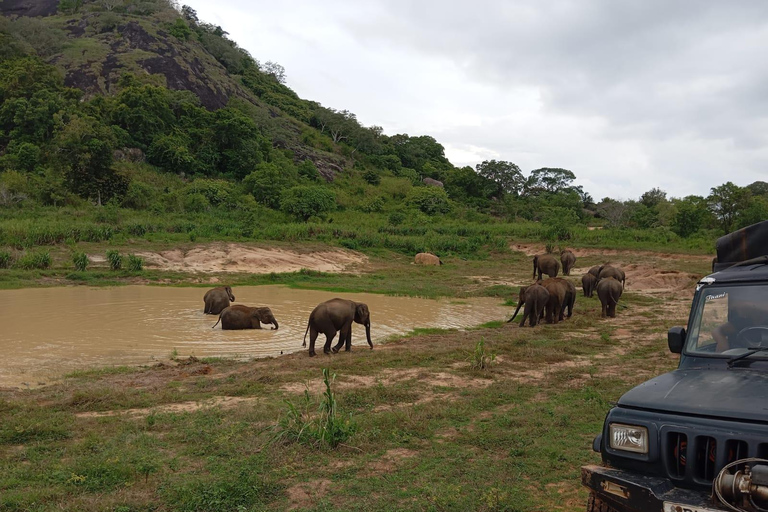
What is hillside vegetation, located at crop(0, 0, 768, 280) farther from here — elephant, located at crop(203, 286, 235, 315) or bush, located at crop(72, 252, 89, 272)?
elephant, located at crop(203, 286, 235, 315)

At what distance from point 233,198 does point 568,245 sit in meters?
27.6

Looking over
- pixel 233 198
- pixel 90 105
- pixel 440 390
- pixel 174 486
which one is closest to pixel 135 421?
pixel 174 486

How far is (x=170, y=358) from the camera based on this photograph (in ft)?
39.8

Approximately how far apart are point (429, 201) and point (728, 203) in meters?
28.2

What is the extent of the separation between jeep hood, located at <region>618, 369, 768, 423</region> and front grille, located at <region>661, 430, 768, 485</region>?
0.55ft

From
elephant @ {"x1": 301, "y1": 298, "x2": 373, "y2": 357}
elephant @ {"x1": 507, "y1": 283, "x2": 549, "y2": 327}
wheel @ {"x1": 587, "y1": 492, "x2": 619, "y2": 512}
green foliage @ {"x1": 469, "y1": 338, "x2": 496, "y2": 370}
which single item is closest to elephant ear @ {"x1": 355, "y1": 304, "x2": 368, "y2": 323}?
elephant @ {"x1": 301, "y1": 298, "x2": 373, "y2": 357}

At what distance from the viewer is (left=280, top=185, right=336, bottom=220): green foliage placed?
4669 centimetres

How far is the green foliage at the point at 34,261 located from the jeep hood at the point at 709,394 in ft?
88.2

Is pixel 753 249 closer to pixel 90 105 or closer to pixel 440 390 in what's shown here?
pixel 440 390

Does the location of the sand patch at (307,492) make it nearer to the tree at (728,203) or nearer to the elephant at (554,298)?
the elephant at (554,298)

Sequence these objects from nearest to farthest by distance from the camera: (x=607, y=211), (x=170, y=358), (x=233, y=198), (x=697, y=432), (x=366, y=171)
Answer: (x=697, y=432), (x=170, y=358), (x=233, y=198), (x=607, y=211), (x=366, y=171)

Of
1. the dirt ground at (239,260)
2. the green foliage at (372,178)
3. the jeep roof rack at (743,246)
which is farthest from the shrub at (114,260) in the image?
the green foliage at (372,178)

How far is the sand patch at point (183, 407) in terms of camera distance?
7.68 meters

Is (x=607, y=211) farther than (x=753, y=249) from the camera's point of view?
Yes
